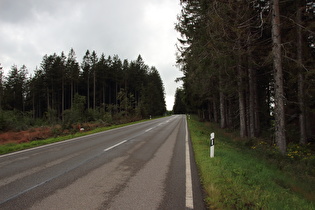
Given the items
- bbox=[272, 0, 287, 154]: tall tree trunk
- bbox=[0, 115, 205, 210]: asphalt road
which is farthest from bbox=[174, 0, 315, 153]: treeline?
bbox=[0, 115, 205, 210]: asphalt road

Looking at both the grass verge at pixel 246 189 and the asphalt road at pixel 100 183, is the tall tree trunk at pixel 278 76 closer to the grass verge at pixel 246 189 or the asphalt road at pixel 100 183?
the grass verge at pixel 246 189

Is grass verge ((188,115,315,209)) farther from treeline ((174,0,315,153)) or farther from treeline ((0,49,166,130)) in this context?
treeline ((0,49,166,130))

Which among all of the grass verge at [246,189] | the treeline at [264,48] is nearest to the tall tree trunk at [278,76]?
the treeline at [264,48]

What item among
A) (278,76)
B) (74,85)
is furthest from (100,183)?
(74,85)

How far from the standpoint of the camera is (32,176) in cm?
523

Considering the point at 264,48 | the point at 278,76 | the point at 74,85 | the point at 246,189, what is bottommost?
the point at 246,189

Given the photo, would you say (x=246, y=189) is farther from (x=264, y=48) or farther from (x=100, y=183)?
(x=264, y=48)

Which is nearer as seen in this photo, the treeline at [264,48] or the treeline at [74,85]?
the treeline at [264,48]

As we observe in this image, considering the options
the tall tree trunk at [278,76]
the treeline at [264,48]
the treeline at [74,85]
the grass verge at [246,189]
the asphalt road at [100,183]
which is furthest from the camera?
the treeline at [74,85]

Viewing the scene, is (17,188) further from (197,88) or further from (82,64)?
(82,64)

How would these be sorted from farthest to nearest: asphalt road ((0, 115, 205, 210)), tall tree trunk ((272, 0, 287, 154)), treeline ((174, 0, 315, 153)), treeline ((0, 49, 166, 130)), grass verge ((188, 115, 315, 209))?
1. treeline ((0, 49, 166, 130))
2. treeline ((174, 0, 315, 153))
3. tall tree trunk ((272, 0, 287, 154))
4. asphalt road ((0, 115, 205, 210))
5. grass verge ((188, 115, 315, 209))

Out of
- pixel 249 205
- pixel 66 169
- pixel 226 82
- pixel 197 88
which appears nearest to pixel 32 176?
pixel 66 169

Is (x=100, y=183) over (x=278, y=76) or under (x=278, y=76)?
under

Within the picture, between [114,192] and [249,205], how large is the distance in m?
2.59
